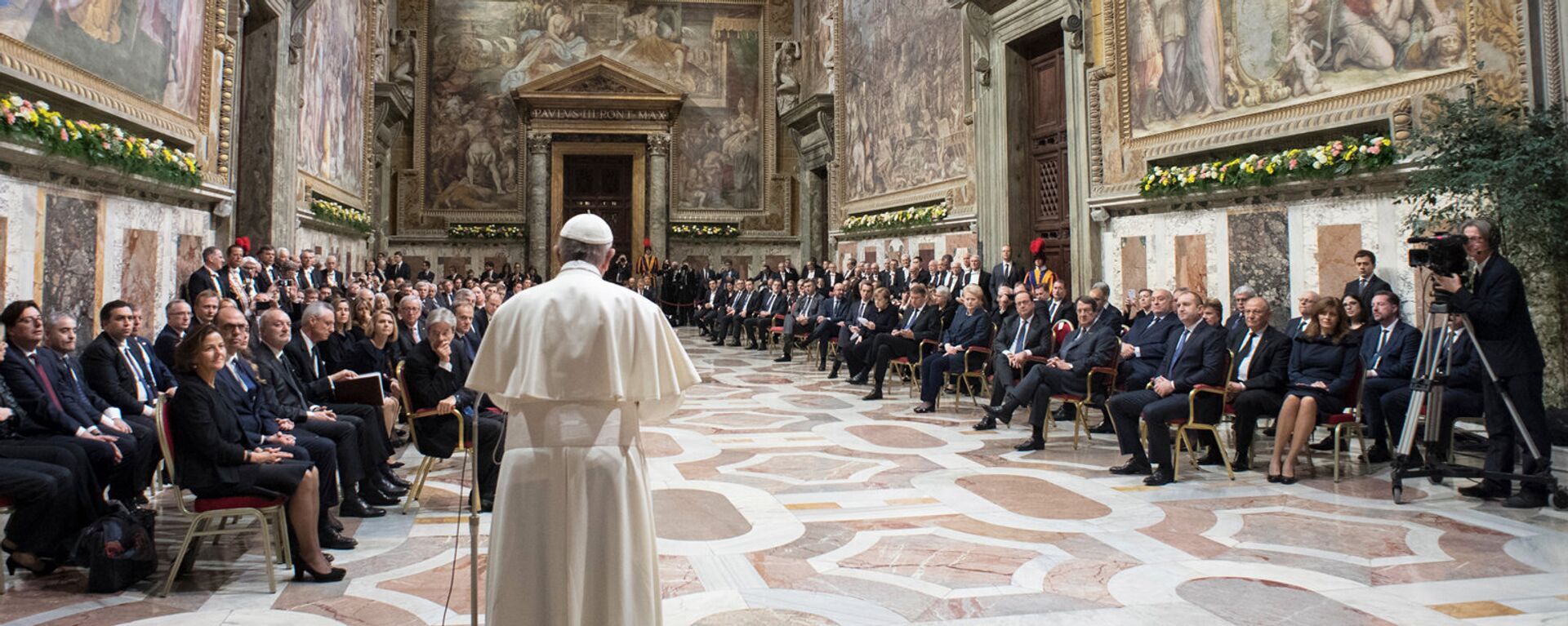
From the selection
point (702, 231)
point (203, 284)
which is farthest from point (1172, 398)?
point (702, 231)

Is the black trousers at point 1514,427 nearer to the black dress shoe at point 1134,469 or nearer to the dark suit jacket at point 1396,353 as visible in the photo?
the dark suit jacket at point 1396,353

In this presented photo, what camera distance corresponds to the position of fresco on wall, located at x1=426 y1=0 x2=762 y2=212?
2455 cm

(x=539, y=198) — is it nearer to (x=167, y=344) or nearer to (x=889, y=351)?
(x=889, y=351)

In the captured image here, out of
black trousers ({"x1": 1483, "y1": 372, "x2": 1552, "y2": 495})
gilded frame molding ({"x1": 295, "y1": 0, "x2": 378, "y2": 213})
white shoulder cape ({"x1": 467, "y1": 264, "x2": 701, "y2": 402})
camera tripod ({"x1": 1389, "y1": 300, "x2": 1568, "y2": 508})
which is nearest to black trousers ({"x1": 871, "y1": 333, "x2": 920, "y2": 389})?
camera tripod ({"x1": 1389, "y1": 300, "x2": 1568, "y2": 508})

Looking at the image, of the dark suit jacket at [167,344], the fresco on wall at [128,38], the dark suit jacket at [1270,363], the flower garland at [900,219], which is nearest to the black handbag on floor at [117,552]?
the dark suit jacket at [167,344]

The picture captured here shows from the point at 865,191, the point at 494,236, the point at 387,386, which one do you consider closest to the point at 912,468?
the point at 387,386

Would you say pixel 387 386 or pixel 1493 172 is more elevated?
pixel 1493 172

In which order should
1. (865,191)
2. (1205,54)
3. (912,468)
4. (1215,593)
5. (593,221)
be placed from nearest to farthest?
(593,221)
(1215,593)
(912,468)
(1205,54)
(865,191)

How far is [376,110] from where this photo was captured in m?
20.7

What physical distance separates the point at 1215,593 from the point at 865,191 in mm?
16012

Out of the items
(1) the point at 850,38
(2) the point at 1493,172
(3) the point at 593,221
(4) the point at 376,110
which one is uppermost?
(1) the point at 850,38

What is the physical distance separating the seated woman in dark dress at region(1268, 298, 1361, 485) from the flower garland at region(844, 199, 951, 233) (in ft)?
30.5

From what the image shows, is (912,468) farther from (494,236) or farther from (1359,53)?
(494,236)

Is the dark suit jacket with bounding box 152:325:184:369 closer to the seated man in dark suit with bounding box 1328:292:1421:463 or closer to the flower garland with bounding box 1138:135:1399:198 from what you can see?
the seated man in dark suit with bounding box 1328:292:1421:463
